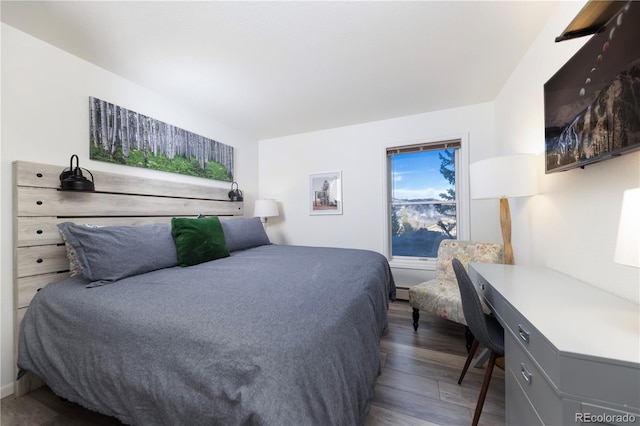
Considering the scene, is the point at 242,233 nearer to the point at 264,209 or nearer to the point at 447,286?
the point at 264,209

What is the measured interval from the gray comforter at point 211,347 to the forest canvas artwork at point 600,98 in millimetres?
1301

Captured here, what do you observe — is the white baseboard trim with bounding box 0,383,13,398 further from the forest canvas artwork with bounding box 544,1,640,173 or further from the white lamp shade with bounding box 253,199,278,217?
the forest canvas artwork with bounding box 544,1,640,173

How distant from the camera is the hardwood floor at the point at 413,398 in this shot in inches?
53.3

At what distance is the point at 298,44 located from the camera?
1.81m

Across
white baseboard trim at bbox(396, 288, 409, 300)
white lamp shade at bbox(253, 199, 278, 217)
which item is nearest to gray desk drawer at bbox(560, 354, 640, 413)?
white baseboard trim at bbox(396, 288, 409, 300)

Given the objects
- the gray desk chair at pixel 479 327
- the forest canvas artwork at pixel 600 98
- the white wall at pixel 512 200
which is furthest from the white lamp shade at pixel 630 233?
the gray desk chair at pixel 479 327

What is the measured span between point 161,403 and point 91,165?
6.72 feet

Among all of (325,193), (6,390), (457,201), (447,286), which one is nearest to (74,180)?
(6,390)

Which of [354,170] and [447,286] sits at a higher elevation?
[354,170]

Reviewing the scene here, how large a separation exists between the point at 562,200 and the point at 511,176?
310 millimetres

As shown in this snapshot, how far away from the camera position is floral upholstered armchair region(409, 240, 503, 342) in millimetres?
2043

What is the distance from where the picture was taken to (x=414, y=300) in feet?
7.49

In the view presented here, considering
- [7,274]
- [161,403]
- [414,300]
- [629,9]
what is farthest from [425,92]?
[7,274]

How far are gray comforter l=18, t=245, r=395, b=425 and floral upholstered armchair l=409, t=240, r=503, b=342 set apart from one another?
0.91 metres
